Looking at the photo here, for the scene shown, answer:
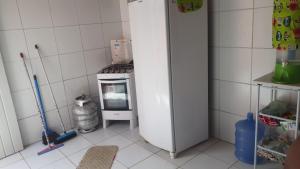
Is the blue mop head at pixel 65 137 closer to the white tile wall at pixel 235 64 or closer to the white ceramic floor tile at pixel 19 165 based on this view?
the white ceramic floor tile at pixel 19 165

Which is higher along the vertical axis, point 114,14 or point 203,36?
point 114,14

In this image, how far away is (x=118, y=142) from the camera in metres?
2.49

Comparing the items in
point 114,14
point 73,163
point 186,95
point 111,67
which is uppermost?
point 114,14

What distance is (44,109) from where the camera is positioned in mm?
2609

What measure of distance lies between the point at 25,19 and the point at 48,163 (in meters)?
1.37

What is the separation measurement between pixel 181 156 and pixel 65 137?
1241 mm

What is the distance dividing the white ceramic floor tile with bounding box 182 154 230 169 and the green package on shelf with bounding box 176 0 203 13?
1.23m

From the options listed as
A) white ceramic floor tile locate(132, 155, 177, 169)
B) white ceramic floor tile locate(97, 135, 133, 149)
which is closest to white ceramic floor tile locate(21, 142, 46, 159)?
white ceramic floor tile locate(97, 135, 133, 149)

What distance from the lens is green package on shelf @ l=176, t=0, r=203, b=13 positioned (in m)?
1.88

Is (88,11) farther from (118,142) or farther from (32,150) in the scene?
(32,150)

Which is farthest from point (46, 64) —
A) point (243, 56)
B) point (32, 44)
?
point (243, 56)

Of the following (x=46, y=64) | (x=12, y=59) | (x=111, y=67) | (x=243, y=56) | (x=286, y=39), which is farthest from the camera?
(x=111, y=67)

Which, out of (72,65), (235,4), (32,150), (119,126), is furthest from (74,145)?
(235,4)

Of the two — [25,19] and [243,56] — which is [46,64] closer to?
[25,19]
